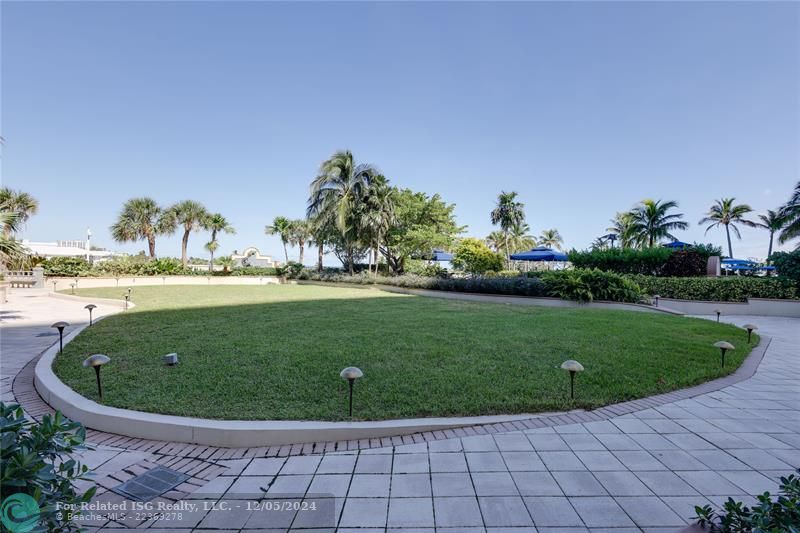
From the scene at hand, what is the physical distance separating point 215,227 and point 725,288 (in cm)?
3365

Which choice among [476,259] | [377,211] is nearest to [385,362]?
[476,259]

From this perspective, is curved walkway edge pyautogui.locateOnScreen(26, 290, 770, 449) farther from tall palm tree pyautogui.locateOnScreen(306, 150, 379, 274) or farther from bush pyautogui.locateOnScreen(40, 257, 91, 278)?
bush pyautogui.locateOnScreen(40, 257, 91, 278)

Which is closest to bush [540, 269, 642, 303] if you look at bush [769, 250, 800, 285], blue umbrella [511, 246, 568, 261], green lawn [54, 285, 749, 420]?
green lawn [54, 285, 749, 420]

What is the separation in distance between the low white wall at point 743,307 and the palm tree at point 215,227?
102 ft

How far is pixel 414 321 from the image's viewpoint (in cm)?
763

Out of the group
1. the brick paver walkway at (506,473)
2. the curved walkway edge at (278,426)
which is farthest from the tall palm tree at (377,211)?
the brick paver walkway at (506,473)

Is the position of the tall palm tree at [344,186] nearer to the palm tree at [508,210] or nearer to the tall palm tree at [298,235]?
the tall palm tree at [298,235]

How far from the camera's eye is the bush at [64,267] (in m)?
18.5

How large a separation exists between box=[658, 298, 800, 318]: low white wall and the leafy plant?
505 inches

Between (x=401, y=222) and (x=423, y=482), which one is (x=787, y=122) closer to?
(x=423, y=482)

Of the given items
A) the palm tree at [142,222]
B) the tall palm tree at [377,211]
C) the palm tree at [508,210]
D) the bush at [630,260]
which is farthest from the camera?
the palm tree at [508,210]

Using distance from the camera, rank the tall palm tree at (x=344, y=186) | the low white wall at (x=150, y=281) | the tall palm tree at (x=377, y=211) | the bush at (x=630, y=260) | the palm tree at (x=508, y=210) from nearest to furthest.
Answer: the bush at (x=630, y=260) < the low white wall at (x=150, y=281) < the tall palm tree at (x=377, y=211) < the tall palm tree at (x=344, y=186) < the palm tree at (x=508, y=210)

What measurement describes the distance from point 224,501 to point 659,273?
16.2 metres

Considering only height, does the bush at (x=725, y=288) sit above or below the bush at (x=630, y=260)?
below
